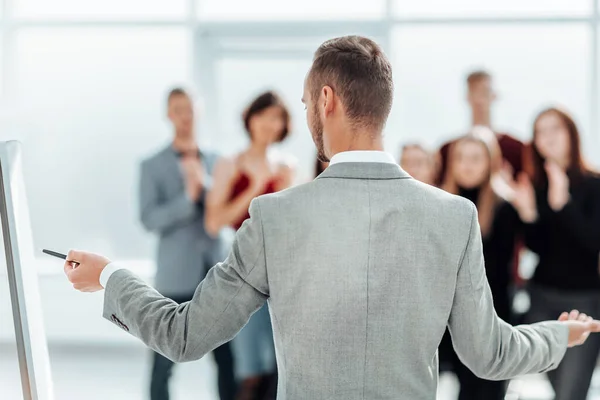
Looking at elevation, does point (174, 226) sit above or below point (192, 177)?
below

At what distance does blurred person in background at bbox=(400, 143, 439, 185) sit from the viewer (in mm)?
3232

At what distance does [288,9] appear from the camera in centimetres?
494

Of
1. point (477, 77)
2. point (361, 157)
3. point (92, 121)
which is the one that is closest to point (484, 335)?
point (361, 157)

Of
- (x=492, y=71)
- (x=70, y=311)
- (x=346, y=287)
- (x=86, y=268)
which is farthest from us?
(x=70, y=311)

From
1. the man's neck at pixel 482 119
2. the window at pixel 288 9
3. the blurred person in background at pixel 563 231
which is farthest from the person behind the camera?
the window at pixel 288 9

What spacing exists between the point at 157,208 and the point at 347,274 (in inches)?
85.6

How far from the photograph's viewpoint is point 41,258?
5.11 m

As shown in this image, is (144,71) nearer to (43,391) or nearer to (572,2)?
(572,2)

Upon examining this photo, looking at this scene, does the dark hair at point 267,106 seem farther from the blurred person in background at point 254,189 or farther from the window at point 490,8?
the window at point 490,8

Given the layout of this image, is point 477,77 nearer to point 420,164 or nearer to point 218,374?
point 420,164

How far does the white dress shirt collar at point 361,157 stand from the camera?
1.19 m

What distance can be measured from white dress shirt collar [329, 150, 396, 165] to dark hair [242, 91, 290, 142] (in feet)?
6.70

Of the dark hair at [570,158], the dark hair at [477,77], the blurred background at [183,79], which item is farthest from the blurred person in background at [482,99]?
the blurred background at [183,79]

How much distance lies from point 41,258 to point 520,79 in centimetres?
304
